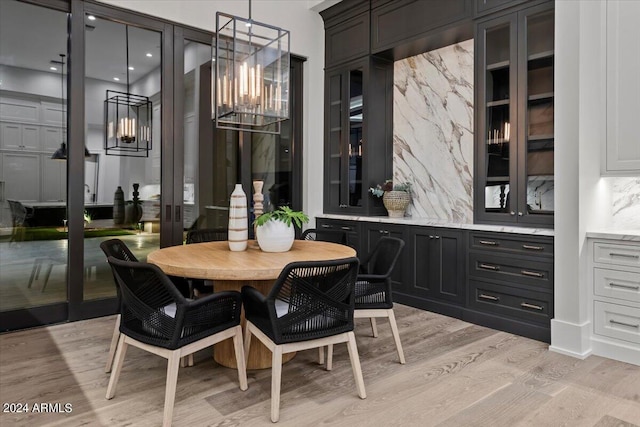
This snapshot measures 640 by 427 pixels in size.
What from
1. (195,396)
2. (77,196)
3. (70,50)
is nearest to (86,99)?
(70,50)

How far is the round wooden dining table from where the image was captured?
7.72 ft

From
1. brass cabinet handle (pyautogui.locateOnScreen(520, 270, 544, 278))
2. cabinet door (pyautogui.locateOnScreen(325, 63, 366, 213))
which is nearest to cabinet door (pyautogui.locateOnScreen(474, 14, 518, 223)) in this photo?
brass cabinet handle (pyautogui.locateOnScreen(520, 270, 544, 278))

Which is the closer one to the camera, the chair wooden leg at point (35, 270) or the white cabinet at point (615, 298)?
the white cabinet at point (615, 298)

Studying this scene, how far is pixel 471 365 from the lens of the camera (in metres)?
2.87

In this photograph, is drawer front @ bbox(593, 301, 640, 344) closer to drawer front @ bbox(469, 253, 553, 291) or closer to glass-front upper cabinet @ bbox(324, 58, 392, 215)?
drawer front @ bbox(469, 253, 553, 291)

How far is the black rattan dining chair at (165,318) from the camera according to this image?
6.84 feet

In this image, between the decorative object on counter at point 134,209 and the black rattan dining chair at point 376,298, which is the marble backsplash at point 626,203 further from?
the decorative object on counter at point 134,209

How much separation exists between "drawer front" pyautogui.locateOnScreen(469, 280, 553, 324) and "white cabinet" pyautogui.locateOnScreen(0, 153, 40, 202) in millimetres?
3822

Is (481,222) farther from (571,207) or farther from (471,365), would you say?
(471,365)

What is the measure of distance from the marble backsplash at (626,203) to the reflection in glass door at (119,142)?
13.1 feet

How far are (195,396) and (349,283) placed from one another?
3.47ft

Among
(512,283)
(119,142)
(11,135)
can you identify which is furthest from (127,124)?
(512,283)

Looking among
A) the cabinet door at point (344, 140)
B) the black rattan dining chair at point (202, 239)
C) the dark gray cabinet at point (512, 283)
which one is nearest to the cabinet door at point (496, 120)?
the dark gray cabinet at point (512, 283)

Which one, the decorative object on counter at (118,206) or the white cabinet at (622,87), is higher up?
the white cabinet at (622,87)
